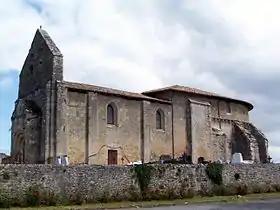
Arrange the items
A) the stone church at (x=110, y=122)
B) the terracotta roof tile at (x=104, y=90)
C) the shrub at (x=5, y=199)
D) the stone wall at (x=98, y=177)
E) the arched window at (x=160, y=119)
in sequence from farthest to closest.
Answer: the arched window at (x=160, y=119), the terracotta roof tile at (x=104, y=90), the stone church at (x=110, y=122), the stone wall at (x=98, y=177), the shrub at (x=5, y=199)

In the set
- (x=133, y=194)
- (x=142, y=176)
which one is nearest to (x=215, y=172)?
(x=142, y=176)

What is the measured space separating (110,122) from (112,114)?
0.81 m

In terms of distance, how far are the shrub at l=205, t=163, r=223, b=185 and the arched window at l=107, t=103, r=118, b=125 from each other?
1118cm

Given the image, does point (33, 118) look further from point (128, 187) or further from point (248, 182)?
point (248, 182)

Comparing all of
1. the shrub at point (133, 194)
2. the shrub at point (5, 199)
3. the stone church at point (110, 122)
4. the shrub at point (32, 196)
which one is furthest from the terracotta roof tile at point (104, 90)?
the shrub at point (5, 199)

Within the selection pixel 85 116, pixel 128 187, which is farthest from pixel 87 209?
pixel 85 116

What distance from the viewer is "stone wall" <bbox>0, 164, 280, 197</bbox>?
25.4 m

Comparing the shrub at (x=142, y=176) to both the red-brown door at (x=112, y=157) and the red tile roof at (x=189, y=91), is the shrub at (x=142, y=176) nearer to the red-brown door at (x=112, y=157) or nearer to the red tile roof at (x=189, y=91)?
the red-brown door at (x=112, y=157)

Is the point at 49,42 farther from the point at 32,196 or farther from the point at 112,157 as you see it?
the point at 32,196

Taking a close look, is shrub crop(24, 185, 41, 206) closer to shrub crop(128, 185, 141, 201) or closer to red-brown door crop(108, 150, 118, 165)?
shrub crop(128, 185, 141, 201)

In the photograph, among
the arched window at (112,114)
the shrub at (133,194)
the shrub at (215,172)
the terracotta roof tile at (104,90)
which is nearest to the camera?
the shrub at (133,194)

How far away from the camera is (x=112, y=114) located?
41281 mm

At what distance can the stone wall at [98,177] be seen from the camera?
25359mm

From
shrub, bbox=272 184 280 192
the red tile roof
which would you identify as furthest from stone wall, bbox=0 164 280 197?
the red tile roof
